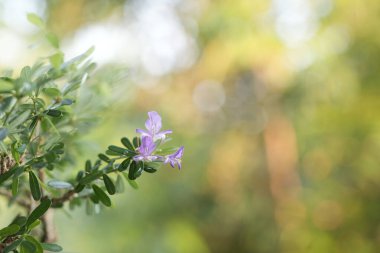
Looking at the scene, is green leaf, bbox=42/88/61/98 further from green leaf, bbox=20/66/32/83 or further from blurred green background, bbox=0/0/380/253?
blurred green background, bbox=0/0/380/253

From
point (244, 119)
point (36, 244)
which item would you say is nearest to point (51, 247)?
point (36, 244)

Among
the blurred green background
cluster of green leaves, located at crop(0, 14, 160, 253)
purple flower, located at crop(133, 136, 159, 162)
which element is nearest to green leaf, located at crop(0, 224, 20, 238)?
cluster of green leaves, located at crop(0, 14, 160, 253)

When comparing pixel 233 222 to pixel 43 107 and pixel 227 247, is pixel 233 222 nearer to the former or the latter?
pixel 227 247

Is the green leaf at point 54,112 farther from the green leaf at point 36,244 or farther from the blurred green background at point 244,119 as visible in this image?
the blurred green background at point 244,119

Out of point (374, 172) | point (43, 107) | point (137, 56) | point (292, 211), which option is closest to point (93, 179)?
point (43, 107)

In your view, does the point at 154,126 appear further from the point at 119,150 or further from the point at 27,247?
the point at 27,247
